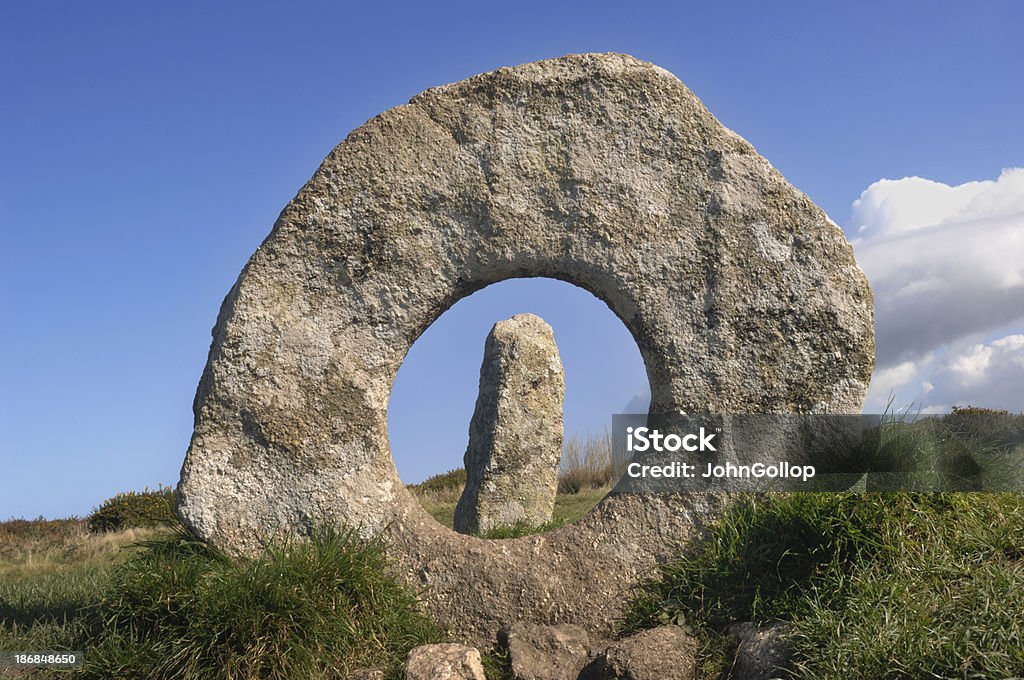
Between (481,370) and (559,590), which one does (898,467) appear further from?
(481,370)

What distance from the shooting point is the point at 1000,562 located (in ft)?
15.3

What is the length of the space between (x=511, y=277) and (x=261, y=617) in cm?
260

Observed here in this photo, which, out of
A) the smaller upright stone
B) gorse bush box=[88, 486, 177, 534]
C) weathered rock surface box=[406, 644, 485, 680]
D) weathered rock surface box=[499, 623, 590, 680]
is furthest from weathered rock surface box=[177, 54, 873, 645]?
gorse bush box=[88, 486, 177, 534]

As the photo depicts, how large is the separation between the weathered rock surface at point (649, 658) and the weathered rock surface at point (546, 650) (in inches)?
5.2

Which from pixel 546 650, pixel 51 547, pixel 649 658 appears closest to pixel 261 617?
pixel 546 650

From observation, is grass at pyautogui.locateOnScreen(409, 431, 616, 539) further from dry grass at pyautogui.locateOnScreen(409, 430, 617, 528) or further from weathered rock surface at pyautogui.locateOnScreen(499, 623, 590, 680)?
weathered rock surface at pyautogui.locateOnScreen(499, 623, 590, 680)

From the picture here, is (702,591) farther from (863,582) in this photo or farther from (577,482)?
(577,482)

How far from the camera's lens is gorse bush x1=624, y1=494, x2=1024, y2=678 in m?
4.02

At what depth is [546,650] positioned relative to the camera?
4895 mm

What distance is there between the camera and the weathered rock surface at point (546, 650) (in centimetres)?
A: 468

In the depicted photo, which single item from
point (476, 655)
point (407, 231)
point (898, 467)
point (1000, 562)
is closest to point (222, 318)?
point (407, 231)

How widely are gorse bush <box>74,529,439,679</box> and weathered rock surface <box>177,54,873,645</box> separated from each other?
0.27m

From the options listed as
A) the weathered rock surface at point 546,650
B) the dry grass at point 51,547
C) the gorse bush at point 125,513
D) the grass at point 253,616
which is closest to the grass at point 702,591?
the grass at point 253,616

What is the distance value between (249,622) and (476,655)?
129 cm
